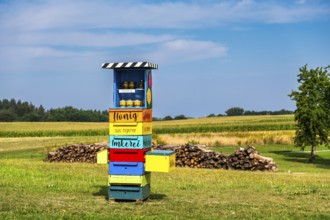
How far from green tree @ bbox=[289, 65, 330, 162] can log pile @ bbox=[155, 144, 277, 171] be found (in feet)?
29.3

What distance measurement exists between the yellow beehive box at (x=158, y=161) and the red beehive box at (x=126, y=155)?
0.15m

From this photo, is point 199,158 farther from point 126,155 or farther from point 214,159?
point 126,155

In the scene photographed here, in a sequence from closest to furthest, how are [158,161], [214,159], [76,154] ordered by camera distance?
[158,161], [214,159], [76,154]

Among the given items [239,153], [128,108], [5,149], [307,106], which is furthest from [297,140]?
[128,108]

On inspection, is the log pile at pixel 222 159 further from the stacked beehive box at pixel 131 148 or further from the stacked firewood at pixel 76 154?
the stacked beehive box at pixel 131 148

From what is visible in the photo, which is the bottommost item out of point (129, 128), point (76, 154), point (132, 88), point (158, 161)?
point (76, 154)

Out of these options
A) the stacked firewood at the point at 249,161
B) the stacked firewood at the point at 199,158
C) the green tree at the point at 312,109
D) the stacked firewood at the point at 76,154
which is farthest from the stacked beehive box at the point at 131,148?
the green tree at the point at 312,109

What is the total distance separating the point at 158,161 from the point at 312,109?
26.5 m

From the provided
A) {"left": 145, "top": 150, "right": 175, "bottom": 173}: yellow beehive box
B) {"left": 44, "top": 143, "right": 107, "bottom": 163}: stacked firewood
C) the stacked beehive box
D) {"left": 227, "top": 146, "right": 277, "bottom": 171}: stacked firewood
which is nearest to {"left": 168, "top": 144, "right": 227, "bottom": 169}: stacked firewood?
{"left": 227, "top": 146, "right": 277, "bottom": 171}: stacked firewood

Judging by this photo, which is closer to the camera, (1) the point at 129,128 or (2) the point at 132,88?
(1) the point at 129,128

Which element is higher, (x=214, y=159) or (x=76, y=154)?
(x=76, y=154)

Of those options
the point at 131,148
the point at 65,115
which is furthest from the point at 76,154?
the point at 65,115

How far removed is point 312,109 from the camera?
36500mm

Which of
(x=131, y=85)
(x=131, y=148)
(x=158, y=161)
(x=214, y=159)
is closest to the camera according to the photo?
(x=158, y=161)
